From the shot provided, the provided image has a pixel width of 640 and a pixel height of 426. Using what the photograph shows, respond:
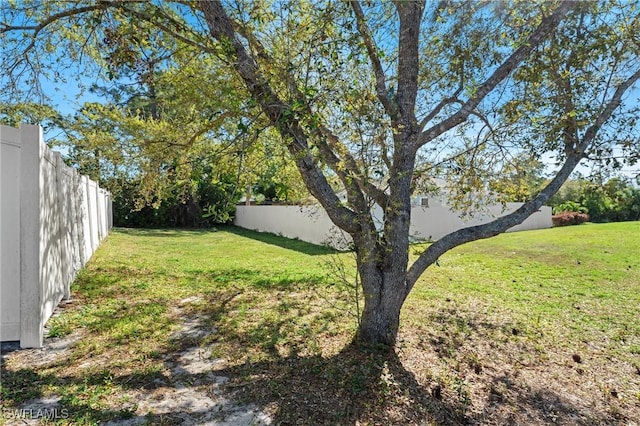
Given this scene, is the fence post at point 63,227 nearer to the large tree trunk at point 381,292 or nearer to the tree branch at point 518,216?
the large tree trunk at point 381,292

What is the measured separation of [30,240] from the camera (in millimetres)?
3537

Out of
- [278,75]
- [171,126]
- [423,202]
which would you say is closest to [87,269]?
[171,126]

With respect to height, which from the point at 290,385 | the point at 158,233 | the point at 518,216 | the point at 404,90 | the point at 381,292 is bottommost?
the point at 290,385

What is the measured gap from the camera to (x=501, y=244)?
11797mm

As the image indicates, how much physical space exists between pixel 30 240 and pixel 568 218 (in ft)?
75.0

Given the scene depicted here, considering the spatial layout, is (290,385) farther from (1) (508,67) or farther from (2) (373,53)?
(1) (508,67)

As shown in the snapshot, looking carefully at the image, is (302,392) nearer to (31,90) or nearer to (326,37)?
(326,37)

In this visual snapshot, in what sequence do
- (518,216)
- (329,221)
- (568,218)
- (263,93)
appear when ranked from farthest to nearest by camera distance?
(568,218) < (329,221) < (518,216) < (263,93)

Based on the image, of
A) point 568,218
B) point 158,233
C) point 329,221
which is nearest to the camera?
point 329,221

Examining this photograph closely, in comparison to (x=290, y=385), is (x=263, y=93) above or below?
above

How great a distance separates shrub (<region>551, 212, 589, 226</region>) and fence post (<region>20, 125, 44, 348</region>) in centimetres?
2203

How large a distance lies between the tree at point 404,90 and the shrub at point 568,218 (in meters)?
18.1

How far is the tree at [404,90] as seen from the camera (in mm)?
3221

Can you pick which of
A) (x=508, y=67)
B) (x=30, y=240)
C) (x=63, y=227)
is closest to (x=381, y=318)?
(x=508, y=67)
